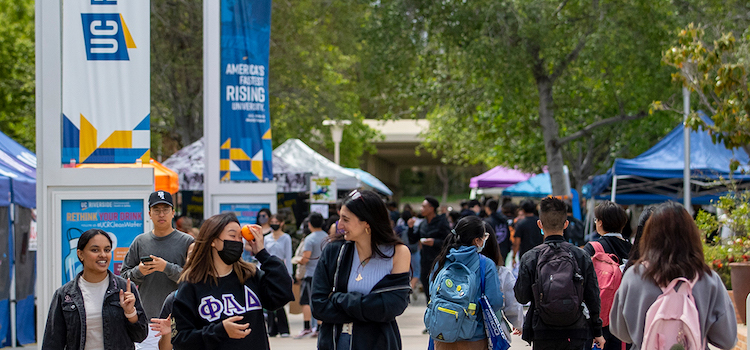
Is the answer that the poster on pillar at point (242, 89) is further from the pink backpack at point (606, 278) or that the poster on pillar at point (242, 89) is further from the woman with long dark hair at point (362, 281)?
the woman with long dark hair at point (362, 281)

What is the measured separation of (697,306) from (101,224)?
5.14 m

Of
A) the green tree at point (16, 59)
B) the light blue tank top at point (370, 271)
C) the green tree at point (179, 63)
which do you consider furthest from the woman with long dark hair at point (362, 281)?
the green tree at point (16, 59)

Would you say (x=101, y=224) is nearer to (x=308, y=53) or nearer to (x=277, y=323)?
(x=277, y=323)

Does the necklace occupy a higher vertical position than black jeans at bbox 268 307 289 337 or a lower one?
higher

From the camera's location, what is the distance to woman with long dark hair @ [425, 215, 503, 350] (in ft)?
18.1

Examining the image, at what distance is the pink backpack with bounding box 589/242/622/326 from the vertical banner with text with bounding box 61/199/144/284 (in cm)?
404

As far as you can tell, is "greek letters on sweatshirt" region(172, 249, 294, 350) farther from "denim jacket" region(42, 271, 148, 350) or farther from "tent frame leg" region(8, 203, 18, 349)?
"tent frame leg" region(8, 203, 18, 349)

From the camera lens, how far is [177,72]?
2150 centimetres

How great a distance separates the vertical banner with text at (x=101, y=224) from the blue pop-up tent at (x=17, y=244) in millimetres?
3725

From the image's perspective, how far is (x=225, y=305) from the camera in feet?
12.8

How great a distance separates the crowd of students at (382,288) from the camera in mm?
3832

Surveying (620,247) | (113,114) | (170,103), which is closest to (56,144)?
(113,114)

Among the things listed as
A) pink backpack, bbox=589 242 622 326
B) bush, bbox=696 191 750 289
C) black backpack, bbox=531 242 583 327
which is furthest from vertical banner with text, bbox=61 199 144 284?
bush, bbox=696 191 750 289

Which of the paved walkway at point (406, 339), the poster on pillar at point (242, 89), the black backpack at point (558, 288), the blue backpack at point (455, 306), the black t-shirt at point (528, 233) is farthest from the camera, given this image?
the poster on pillar at point (242, 89)
